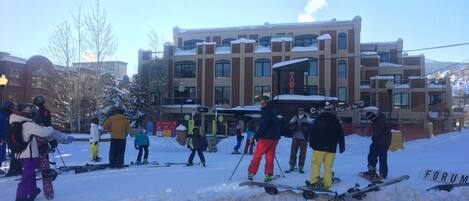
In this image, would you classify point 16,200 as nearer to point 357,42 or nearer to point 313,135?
point 313,135

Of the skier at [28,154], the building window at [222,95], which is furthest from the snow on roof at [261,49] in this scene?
the skier at [28,154]

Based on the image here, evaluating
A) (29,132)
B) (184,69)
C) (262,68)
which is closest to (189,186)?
(29,132)

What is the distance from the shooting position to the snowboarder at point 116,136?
1235 centimetres

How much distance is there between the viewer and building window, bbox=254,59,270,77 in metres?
50.4

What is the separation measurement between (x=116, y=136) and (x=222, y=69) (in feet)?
131

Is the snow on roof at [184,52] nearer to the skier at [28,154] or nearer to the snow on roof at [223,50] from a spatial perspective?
the snow on roof at [223,50]

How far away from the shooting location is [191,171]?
1189cm

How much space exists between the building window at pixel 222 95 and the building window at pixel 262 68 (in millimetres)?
3773

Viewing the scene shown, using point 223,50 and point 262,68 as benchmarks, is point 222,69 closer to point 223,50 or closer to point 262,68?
point 223,50

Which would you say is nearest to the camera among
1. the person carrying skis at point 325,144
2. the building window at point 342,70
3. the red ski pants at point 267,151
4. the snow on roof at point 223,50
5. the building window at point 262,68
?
the person carrying skis at point 325,144

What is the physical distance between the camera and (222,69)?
5191 centimetres

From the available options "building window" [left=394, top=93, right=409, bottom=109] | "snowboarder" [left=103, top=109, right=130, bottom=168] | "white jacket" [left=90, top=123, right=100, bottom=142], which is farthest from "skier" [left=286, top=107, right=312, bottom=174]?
"building window" [left=394, top=93, right=409, bottom=109]

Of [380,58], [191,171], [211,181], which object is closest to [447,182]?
[211,181]

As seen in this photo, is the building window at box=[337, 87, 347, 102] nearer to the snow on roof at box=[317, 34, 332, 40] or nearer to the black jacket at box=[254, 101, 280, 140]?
the snow on roof at box=[317, 34, 332, 40]
